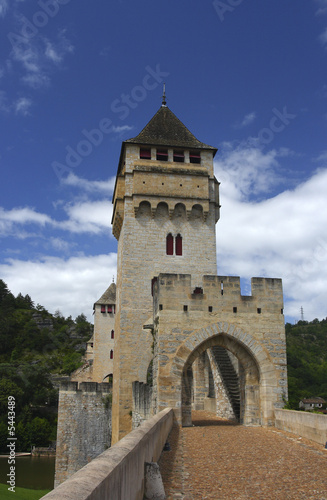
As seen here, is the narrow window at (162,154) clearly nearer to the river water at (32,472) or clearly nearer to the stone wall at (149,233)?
the stone wall at (149,233)

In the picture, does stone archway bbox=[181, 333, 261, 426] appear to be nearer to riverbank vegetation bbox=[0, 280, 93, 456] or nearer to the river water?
the river water

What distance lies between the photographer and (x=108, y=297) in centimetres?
4319

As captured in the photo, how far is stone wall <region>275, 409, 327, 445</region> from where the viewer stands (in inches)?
321

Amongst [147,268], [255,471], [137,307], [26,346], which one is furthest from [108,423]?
[26,346]

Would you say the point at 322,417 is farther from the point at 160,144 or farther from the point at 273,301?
the point at 160,144

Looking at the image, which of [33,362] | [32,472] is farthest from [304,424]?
[33,362]

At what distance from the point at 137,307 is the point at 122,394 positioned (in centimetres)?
389

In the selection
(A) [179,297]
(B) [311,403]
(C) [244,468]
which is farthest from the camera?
(B) [311,403]

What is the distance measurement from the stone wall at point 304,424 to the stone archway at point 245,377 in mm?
732

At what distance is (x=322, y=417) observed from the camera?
825cm

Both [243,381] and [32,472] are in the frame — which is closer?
[243,381]

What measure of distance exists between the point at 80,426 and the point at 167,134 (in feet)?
52.7

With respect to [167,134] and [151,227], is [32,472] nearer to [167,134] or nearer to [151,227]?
[151,227]

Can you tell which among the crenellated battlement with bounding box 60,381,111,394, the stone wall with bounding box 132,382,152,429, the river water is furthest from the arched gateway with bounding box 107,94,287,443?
the river water
